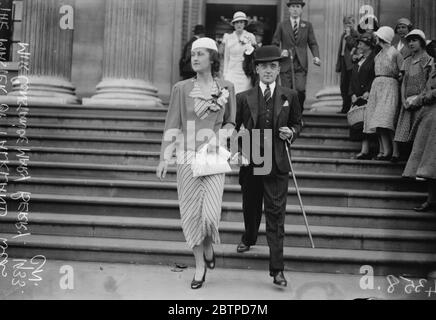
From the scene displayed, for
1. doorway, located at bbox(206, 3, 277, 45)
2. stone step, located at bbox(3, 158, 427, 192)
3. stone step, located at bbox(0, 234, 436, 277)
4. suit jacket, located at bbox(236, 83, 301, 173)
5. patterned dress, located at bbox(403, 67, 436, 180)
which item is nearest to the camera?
suit jacket, located at bbox(236, 83, 301, 173)

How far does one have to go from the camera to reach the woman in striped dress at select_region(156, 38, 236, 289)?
4.74 metres

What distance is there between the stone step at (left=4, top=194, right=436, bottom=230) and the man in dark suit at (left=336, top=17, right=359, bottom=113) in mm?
3262

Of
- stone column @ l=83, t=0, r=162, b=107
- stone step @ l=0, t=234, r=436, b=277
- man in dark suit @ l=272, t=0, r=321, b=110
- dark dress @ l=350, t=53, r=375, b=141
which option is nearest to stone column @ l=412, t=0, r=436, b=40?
man in dark suit @ l=272, t=0, r=321, b=110

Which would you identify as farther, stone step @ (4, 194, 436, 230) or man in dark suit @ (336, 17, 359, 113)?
man in dark suit @ (336, 17, 359, 113)

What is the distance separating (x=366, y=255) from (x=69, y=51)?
25.6 ft

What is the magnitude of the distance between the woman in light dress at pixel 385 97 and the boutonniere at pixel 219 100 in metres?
3.41

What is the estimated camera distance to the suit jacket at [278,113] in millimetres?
5047

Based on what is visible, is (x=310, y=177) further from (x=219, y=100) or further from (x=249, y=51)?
(x=219, y=100)

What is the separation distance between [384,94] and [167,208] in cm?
361

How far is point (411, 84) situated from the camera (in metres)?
6.98

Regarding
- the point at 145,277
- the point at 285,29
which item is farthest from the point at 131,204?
the point at 285,29

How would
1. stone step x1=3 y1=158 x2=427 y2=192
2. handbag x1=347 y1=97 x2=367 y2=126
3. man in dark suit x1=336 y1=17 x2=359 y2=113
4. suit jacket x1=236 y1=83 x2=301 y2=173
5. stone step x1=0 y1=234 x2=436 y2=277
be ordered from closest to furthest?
1. suit jacket x1=236 y1=83 x2=301 y2=173
2. stone step x1=0 y1=234 x2=436 y2=277
3. stone step x1=3 y1=158 x2=427 y2=192
4. handbag x1=347 y1=97 x2=367 y2=126
5. man in dark suit x1=336 y1=17 x2=359 y2=113

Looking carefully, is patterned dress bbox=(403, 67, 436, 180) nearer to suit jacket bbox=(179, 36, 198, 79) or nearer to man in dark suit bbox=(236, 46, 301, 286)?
man in dark suit bbox=(236, 46, 301, 286)

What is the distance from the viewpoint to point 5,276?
517 centimetres
